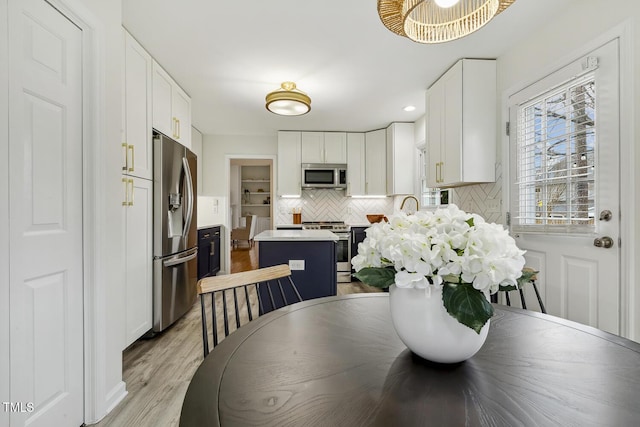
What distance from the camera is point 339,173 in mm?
4719

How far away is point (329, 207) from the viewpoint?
505cm

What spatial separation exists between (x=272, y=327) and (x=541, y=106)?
2.30m

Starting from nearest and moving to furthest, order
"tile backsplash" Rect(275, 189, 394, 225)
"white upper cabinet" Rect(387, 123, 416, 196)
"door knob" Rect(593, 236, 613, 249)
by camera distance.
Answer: "door knob" Rect(593, 236, 613, 249) → "white upper cabinet" Rect(387, 123, 416, 196) → "tile backsplash" Rect(275, 189, 394, 225)

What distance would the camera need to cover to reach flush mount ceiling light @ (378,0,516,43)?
119cm

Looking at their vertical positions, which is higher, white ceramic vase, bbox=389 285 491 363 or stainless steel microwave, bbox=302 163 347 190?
stainless steel microwave, bbox=302 163 347 190

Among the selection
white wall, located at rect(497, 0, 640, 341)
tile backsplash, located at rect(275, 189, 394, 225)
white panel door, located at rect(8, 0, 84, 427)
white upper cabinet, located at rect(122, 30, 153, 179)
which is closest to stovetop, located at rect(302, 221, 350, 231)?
tile backsplash, located at rect(275, 189, 394, 225)

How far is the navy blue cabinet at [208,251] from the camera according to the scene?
3.74m

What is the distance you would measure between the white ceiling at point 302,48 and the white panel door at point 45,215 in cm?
87

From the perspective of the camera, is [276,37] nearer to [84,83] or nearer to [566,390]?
[84,83]

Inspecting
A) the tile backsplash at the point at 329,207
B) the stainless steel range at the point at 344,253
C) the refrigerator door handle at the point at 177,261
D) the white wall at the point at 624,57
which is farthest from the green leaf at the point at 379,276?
the tile backsplash at the point at 329,207

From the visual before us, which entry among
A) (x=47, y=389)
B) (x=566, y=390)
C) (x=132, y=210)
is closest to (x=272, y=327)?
(x=566, y=390)

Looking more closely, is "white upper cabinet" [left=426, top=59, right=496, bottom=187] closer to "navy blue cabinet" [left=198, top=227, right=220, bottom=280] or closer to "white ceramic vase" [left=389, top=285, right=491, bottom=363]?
"white ceramic vase" [left=389, top=285, right=491, bottom=363]

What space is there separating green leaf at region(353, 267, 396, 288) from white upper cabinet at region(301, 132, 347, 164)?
4.13m

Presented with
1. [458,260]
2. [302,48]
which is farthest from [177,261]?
[458,260]
